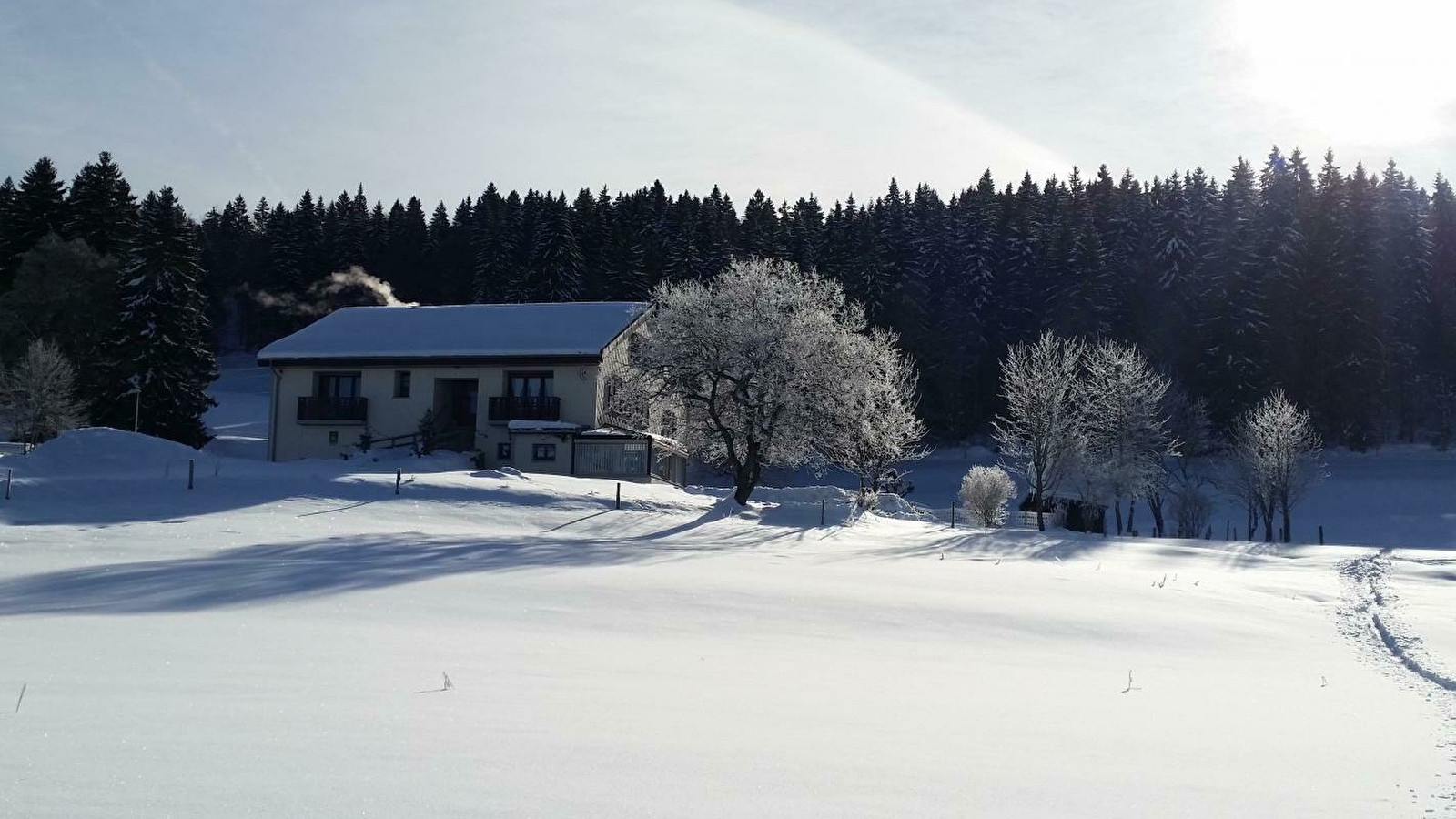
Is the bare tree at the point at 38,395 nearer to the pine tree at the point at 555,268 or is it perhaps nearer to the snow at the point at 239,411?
the snow at the point at 239,411

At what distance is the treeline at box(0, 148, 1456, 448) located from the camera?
70625 millimetres

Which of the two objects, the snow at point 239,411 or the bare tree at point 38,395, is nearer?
the bare tree at point 38,395

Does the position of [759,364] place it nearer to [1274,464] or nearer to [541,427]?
[541,427]

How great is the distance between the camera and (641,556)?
21359 mm

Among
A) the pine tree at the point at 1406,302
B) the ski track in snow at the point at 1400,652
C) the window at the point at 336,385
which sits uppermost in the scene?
the pine tree at the point at 1406,302

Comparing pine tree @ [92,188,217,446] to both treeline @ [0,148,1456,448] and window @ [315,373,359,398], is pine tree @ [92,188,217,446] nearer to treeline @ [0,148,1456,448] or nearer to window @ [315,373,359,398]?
window @ [315,373,359,398]

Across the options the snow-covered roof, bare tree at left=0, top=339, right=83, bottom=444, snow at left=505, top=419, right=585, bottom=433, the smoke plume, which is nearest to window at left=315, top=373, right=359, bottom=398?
the snow-covered roof

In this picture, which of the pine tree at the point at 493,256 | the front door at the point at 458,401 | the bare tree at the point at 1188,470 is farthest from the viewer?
the pine tree at the point at 493,256

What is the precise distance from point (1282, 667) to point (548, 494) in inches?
912

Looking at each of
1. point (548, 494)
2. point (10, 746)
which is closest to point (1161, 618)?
point (10, 746)

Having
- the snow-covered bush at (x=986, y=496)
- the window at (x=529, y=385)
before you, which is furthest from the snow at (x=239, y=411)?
the snow-covered bush at (x=986, y=496)

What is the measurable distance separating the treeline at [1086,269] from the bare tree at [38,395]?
70.3 ft

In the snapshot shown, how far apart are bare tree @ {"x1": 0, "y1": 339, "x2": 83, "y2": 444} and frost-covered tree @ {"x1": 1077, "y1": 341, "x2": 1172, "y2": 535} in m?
48.9

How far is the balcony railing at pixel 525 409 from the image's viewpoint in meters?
43.7
